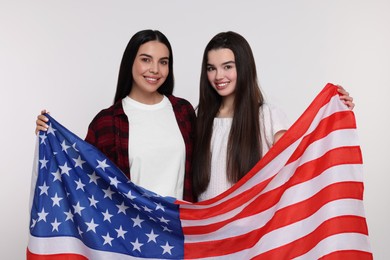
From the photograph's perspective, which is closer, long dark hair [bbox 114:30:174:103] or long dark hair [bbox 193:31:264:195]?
long dark hair [bbox 193:31:264:195]

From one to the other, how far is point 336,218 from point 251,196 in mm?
453

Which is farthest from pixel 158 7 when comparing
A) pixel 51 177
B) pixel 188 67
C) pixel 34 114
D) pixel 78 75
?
pixel 51 177

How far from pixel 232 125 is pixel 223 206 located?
0.49 m

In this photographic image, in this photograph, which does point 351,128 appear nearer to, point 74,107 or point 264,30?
point 264,30

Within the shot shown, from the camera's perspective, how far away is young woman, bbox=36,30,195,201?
3.21 metres

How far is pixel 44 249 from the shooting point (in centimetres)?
290

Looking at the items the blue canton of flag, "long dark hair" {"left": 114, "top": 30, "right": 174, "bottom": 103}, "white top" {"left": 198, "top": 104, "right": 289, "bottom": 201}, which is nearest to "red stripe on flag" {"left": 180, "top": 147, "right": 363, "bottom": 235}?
the blue canton of flag

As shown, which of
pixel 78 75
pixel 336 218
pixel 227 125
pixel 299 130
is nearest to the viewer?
pixel 336 218

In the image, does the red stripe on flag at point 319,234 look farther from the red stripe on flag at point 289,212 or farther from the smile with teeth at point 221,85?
the smile with teeth at point 221,85

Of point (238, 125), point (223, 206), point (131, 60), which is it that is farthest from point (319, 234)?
point (131, 60)

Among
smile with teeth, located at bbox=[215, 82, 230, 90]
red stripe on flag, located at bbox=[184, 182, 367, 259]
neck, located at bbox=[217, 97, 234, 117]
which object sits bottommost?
red stripe on flag, located at bbox=[184, 182, 367, 259]

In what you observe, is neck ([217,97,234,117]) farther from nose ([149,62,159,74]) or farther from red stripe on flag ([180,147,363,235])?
red stripe on flag ([180,147,363,235])

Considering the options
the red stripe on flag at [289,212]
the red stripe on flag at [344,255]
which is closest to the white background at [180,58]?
the red stripe on flag at [289,212]

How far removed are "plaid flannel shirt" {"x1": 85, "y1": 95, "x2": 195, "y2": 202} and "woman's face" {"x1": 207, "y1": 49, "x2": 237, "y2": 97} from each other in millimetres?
345
